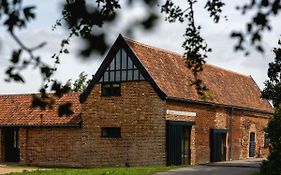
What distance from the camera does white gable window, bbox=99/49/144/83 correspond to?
86.8ft

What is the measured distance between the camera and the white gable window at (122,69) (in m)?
26.5

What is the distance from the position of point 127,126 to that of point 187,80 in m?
4.33

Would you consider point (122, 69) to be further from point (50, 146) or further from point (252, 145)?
point (252, 145)

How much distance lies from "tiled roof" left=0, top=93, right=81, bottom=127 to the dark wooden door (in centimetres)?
92

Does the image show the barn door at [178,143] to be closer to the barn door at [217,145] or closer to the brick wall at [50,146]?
the barn door at [217,145]

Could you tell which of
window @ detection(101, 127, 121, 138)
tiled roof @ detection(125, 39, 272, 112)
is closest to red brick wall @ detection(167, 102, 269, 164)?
tiled roof @ detection(125, 39, 272, 112)

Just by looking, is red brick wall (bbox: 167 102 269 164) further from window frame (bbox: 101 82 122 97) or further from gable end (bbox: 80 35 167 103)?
window frame (bbox: 101 82 122 97)

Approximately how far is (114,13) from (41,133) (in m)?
27.1

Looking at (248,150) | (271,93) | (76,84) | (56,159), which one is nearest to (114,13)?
(56,159)

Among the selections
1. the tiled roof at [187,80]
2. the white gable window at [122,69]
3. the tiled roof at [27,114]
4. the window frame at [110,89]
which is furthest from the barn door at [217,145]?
the tiled roof at [27,114]

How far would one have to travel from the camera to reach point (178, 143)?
1042 inches

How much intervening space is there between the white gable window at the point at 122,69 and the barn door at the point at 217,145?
6.81 metres

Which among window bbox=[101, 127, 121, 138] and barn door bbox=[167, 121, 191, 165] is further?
window bbox=[101, 127, 121, 138]

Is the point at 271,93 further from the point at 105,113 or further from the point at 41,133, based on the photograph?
the point at 41,133
